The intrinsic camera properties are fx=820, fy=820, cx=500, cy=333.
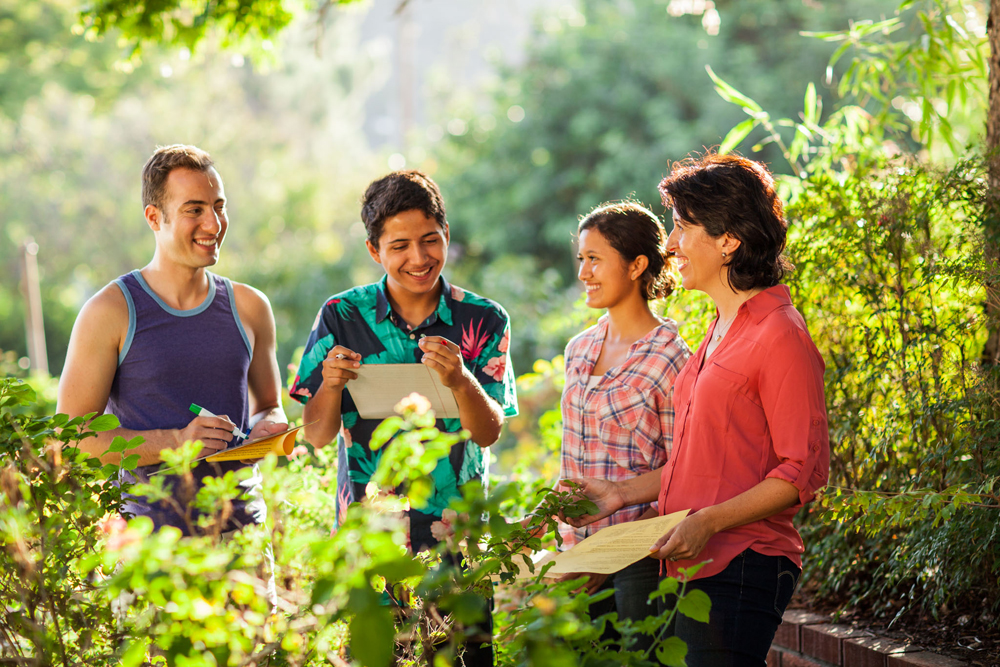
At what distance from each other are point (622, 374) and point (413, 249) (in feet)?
2.34

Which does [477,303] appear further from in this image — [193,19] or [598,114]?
[598,114]

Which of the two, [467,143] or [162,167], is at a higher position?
[467,143]

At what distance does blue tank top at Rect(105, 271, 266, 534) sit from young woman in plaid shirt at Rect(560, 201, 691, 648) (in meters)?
0.97

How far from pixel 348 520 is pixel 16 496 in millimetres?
617

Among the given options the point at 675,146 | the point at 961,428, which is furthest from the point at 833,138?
the point at 675,146

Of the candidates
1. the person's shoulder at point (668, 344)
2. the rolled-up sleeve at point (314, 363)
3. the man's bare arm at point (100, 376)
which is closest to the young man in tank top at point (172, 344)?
the man's bare arm at point (100, 376)

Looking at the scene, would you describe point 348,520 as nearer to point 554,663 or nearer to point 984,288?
point 554,663

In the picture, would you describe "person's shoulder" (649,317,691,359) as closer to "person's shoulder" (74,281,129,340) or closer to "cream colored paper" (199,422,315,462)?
"cream colored paper" (199,422,315,462)

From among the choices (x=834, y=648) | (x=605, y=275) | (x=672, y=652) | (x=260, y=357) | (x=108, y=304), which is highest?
(x=605, y=275)

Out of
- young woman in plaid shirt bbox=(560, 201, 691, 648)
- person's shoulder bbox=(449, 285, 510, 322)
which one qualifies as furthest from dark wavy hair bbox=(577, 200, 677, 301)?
person's shoulder bbox=(449, 285, 510, 322)

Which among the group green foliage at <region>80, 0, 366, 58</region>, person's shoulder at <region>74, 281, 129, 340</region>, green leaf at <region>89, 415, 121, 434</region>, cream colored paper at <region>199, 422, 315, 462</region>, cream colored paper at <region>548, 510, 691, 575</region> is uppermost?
green foliage at <region>80, 0, 366, 58</region>

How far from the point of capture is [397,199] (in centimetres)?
240

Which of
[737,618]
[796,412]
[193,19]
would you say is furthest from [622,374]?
[193,19]

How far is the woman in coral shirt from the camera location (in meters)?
1.81
